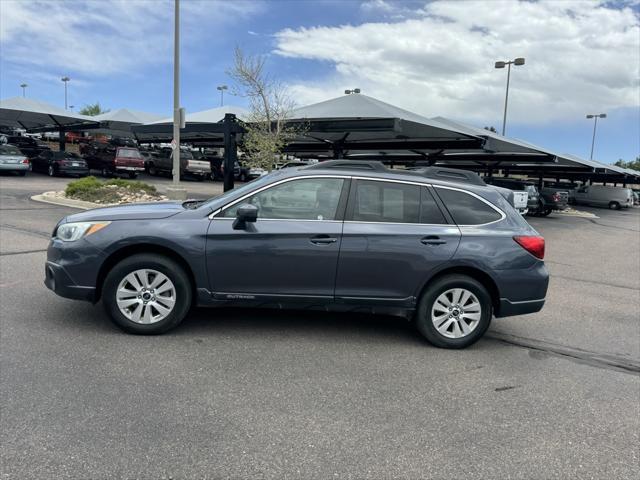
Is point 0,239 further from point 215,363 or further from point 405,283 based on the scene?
point 405,283

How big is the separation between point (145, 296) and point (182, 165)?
2650 centimetres

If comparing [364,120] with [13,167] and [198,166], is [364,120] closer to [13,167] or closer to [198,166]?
[198,166]

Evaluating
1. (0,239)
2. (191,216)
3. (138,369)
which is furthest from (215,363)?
(0,239)

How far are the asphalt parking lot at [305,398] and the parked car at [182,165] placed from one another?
974 inches

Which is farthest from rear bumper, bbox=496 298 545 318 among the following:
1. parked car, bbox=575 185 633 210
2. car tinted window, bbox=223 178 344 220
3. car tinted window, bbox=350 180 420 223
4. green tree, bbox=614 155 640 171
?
green tree, bbox=614 155 640 171

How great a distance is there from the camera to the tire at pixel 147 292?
14.9ft

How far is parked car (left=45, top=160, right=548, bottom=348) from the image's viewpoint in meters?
4.57

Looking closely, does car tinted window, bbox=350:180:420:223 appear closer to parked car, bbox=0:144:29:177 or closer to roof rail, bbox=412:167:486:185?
roof rail, bbox=412:167:486:185

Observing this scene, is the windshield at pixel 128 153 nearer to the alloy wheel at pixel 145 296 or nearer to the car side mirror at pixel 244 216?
the alloy wheel at pixel 145 296

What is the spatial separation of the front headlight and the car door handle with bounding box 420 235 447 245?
2.97m

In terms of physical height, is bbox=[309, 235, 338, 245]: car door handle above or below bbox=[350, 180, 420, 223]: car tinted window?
below

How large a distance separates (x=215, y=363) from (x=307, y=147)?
22.2 metres

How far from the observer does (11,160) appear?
2339 cm

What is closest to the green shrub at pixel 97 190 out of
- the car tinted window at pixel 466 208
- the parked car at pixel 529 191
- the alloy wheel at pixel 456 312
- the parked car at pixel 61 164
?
the parked car at pixel 61 164
